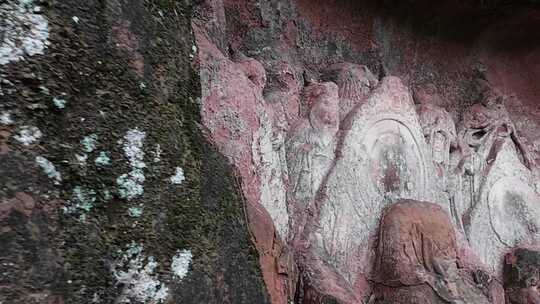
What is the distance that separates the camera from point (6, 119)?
3.14ft

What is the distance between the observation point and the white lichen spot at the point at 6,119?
37.5 inches

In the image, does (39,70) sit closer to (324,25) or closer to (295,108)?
(295,108)

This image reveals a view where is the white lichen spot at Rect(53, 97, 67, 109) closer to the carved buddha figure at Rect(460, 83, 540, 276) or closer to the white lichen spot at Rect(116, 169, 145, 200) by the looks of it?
the white lichen spot at Rect(116, 169, 145, 200)

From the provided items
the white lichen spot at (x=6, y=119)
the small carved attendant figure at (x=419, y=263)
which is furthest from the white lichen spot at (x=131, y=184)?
the small carved attendant figure at (x=419, y=263)

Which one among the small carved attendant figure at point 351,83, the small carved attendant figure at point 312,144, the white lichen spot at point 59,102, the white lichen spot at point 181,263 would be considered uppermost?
the small carved attendant figure at point 351,83

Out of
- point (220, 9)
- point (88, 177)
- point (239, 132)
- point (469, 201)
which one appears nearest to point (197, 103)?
point (88, 177)

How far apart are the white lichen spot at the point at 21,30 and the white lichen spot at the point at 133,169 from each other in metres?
0.22

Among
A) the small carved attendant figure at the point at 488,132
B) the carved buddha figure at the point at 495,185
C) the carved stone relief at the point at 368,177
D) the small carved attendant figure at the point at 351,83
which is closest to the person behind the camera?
the carved stone relief at the point at 368,177

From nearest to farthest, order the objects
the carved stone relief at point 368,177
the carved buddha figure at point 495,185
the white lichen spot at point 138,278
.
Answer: the white lichen spot at point 138,278 < the carved stone relief at point 368,177 < the carved buddha figure at point 495,185

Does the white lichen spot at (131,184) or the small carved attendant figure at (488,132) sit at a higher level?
the small carved attendant figure at (488,132)

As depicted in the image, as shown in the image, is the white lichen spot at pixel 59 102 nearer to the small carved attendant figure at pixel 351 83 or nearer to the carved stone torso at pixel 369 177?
the carved stone torso at pixel 369 177

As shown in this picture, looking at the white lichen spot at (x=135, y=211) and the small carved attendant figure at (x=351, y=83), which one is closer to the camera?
the white lichen spot at (x=135, y=211)

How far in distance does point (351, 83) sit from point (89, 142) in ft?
7.77

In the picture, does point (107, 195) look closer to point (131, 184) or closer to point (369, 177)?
point (131, 184)
